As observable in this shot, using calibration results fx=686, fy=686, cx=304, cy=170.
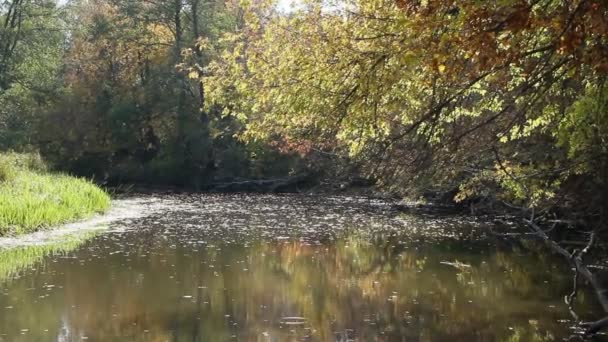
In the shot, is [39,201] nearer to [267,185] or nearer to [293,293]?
[293,293]

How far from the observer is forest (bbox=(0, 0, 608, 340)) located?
5.20 metres

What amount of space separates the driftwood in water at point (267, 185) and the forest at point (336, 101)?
76 mm

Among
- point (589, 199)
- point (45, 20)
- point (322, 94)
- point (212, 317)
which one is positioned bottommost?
point (212, 317)

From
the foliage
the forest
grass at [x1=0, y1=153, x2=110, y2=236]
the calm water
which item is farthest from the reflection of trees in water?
grass at [x1=0, y1=153, x2=110, y2=236]

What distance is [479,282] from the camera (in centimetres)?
1081

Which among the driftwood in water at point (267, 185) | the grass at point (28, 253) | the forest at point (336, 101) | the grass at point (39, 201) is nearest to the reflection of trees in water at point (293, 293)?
the grass at point (28, 253)

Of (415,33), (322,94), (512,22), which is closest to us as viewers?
(512,22)

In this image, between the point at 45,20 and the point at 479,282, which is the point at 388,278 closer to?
the point at 479,282

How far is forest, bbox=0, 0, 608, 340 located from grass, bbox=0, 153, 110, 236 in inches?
20.5

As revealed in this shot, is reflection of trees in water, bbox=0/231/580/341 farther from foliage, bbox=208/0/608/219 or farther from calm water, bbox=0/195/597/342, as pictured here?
foliage, bbox=208/0/608/219

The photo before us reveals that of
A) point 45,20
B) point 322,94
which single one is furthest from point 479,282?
point 45,20

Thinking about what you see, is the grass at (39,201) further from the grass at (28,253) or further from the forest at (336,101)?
A: the grass at (28,253)

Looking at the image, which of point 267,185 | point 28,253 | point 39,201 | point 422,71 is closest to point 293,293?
point 422,71

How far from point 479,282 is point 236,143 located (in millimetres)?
21744
